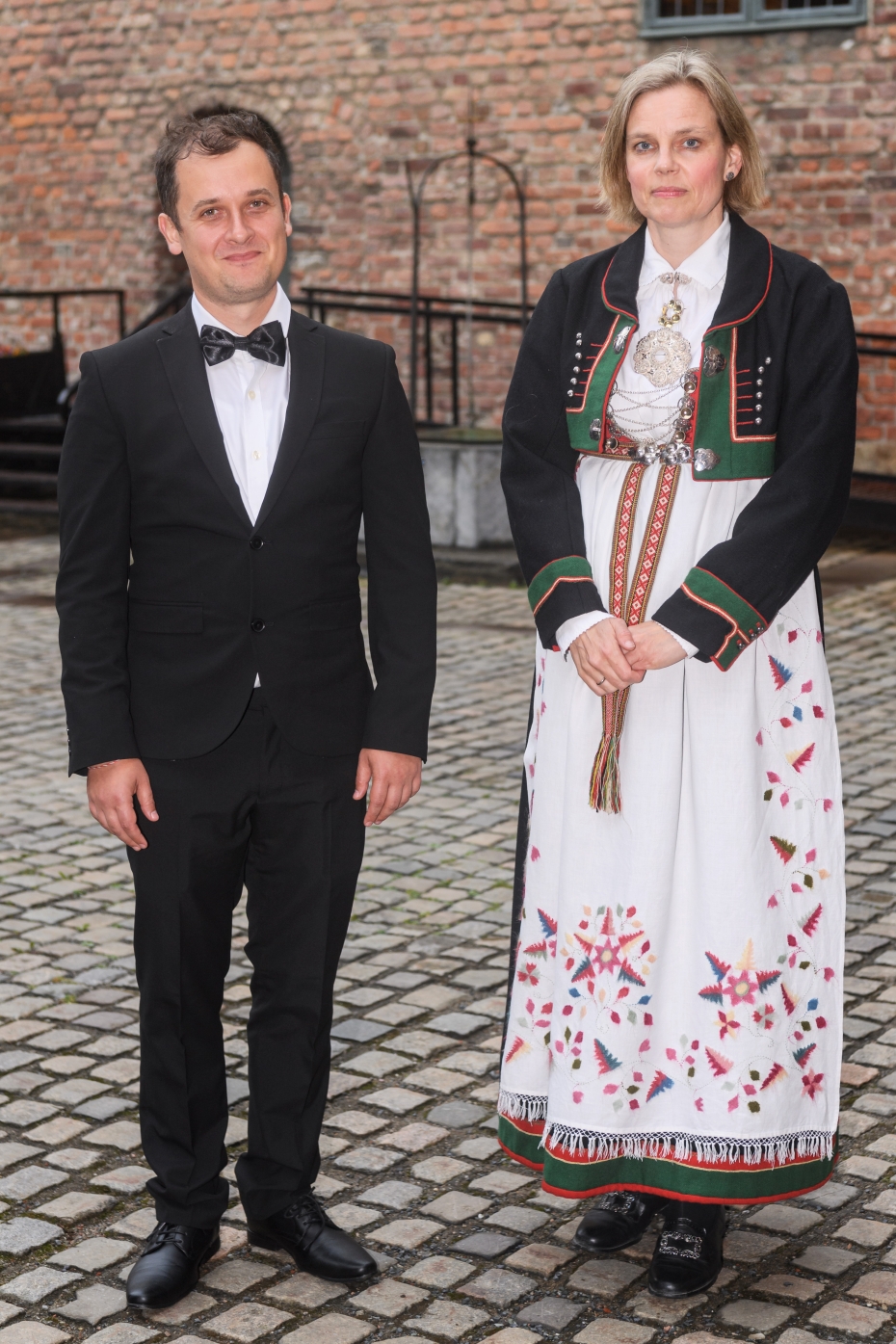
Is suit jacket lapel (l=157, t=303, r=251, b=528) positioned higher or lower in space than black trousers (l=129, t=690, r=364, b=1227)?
higher

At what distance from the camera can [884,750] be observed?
641 cm

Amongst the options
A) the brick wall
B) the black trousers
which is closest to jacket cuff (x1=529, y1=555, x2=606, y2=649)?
the black trousers

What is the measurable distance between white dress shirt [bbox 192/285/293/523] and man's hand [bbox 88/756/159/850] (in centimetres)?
44

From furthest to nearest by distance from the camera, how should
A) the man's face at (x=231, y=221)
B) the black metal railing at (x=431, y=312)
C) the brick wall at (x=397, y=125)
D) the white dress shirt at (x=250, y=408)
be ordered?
1. the black metal railing at (x=431, y=312)
2. the brick wall at (x=397, y=125)
3. the white dress shirt at (x=250, y=408)
4. the man's face at (x=231, y=221)

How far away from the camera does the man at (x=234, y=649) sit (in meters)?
2.65

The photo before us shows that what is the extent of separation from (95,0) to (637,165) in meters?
13.3

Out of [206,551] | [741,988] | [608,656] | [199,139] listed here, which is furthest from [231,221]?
[741,988]

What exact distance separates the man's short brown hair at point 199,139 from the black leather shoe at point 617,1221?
5.89 ft

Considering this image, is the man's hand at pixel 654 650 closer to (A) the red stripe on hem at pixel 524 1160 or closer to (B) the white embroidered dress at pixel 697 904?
(B) the white embroidered dress at pixel 697 904

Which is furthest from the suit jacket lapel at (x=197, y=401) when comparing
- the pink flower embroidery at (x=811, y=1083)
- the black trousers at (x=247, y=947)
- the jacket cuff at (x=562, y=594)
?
the pink flower embroidery at (x=811, y=1083)

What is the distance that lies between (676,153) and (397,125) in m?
11.2

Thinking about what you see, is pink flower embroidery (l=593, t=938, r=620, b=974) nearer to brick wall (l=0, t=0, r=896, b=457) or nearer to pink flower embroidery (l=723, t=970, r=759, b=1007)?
pink flower embroidery (l=723, t=970, r=759, b=1007)

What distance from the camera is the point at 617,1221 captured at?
298 centimetres

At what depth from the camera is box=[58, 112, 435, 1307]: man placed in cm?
265
